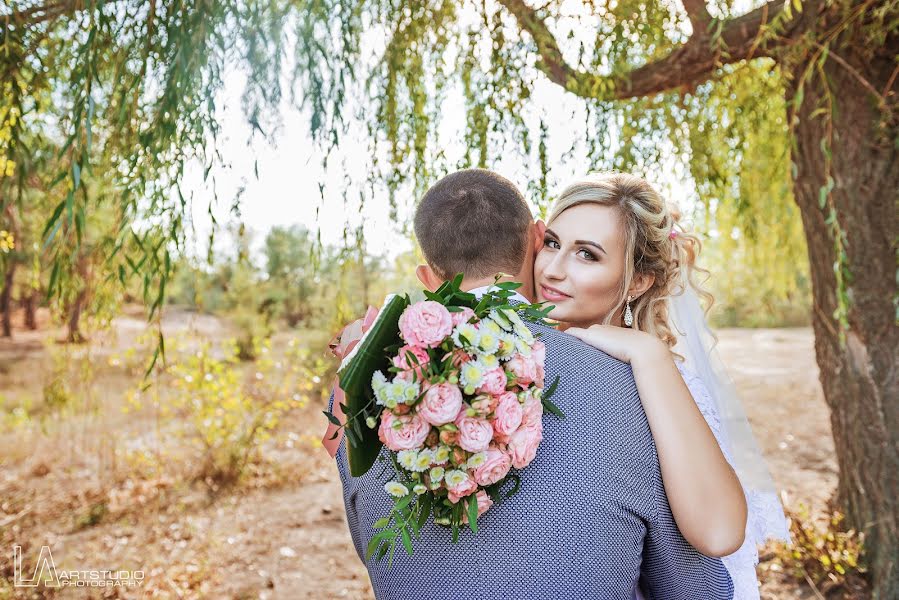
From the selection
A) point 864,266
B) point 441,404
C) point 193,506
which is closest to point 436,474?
point 441,404

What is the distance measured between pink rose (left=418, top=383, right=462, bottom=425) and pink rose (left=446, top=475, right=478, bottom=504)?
0.12 meters

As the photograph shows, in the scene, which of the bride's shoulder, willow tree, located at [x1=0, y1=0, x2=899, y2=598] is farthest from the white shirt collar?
willow tree, located at [x1=0, y1=0, x2=899, y2=598]

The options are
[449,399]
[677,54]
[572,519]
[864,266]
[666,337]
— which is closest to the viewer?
[449,399]

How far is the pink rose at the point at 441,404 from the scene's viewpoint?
1227 mm

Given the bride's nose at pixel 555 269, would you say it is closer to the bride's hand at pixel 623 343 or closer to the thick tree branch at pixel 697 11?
the bride's hand at pixel 623 343

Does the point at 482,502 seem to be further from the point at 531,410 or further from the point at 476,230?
the point at 476,230

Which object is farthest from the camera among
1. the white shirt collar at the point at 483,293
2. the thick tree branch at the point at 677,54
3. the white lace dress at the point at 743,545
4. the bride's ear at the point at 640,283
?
the thick tree branch at the point at 677,54

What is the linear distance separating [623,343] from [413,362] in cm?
54

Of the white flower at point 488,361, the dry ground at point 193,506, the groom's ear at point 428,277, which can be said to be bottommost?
the dry ground at point 193,506

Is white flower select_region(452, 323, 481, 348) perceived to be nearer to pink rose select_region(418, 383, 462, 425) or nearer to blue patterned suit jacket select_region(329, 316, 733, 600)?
pink rose select_region(418, 383, 462, 425)

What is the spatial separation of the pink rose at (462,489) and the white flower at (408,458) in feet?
0.27

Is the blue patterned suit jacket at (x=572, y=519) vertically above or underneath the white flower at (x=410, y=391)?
underneath

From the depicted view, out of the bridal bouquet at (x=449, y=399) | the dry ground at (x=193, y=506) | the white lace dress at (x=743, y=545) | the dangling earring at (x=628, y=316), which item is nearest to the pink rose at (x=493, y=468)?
the bridal bouquet at (x=449, y=399)

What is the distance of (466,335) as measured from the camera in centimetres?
126
